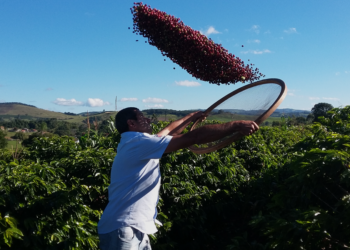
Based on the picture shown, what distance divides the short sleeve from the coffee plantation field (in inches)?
36.4

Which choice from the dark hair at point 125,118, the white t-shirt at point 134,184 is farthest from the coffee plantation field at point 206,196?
the dark hair at point 125,118

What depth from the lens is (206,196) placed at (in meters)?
4.41

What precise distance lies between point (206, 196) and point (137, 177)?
7.62 feet

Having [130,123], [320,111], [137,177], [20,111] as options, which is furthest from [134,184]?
[20,111]

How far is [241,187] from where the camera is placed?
16.4ft

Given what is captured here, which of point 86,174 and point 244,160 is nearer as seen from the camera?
point 86,174

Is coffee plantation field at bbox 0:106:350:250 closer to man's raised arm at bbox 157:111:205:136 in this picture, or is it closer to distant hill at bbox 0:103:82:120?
man's raised arm at bbox 157:111:205:136

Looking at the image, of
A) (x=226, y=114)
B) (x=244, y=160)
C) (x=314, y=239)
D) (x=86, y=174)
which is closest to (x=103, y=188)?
(x=86, y=174)

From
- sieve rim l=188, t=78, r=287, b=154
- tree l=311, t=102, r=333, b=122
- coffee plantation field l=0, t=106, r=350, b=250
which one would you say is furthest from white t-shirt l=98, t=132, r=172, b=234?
tree l=311, t=102, r=333, b=122

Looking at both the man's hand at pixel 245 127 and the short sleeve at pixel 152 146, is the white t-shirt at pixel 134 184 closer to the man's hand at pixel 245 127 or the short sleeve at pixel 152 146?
the short sleeve at pixel 152 146

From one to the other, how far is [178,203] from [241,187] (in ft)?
4.32

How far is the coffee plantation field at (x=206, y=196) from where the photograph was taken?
2.27 m

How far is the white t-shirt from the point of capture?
220 cm

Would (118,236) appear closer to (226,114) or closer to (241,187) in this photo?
(226,114)
